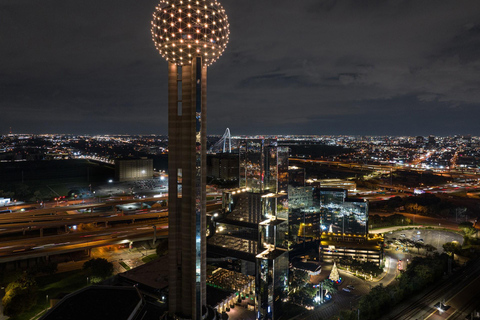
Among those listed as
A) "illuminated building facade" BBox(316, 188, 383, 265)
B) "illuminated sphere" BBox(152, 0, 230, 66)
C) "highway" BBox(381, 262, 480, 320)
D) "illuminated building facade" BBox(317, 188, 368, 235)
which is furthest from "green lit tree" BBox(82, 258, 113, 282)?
"illuminated building facade" BBox(317, 188, 368, 235)

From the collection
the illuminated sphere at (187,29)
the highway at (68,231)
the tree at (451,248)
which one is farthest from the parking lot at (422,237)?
the illuminated sphere at (187,29)

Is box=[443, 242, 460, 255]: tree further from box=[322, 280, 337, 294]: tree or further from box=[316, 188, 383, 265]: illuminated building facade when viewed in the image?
box=[322, 280, 337, 294]: tree

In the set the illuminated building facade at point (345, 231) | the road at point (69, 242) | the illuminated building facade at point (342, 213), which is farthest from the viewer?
the illuminated building facade at point (342, 213)

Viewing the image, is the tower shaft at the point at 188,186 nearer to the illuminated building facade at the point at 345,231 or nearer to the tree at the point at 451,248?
the illuminated building facade at the point at 345,231

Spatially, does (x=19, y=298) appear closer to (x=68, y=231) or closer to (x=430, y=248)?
(x=68, y=231)

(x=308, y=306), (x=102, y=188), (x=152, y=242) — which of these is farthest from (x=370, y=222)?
(x=102, y=188)

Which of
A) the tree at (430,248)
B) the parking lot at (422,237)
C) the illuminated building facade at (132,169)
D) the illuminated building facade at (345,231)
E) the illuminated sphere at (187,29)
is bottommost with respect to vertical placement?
the parking lot at (422,237)
